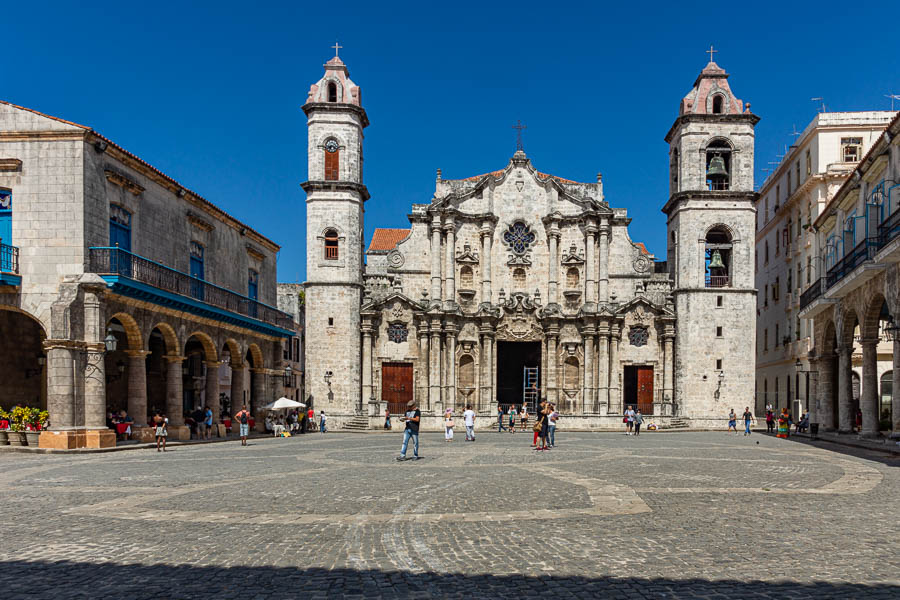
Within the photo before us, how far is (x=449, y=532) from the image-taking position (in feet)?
31.0

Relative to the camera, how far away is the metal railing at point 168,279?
913 inches

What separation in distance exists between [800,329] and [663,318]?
9.20 metres

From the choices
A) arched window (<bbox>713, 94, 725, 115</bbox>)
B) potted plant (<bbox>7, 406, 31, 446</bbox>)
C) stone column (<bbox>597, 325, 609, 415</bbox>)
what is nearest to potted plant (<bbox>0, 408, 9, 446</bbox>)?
potted plant (<bbox>7, 406, 31, 446</bbox>)

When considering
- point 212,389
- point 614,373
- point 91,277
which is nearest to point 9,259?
point 91,277

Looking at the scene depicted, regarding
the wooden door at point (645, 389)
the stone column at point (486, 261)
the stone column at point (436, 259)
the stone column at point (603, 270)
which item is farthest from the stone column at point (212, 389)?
the wooden door at point (645, 389)

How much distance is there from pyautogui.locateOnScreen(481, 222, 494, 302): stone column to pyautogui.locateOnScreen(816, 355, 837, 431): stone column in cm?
1853

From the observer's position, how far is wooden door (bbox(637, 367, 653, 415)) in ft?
143

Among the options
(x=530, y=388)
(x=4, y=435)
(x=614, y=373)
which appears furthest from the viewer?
(x=530, y=388)

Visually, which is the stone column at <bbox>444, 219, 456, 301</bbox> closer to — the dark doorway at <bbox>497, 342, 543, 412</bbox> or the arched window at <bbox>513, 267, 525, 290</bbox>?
the arched window at <bbox>513, 267, 525, 290</bbox>

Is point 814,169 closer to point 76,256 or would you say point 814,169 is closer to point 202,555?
point 76,256

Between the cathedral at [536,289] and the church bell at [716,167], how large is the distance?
0.80 ft

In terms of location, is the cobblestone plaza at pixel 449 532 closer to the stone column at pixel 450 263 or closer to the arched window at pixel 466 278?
the stone column at pixel 450 263

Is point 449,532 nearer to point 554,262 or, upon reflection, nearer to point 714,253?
point 554,262

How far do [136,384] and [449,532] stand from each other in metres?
18.7
